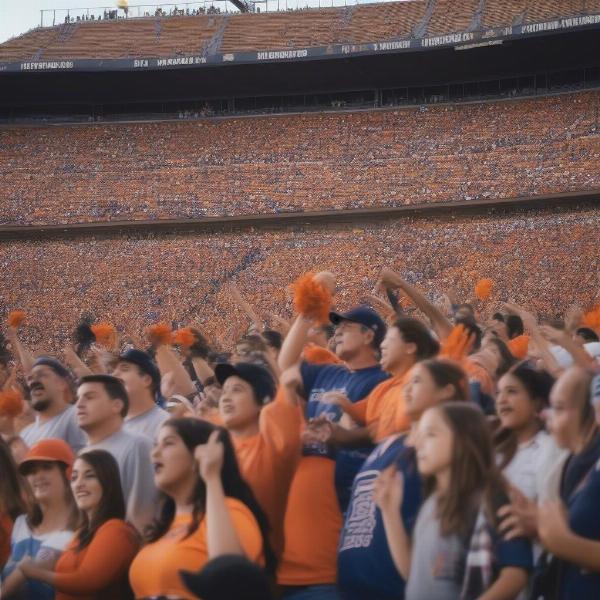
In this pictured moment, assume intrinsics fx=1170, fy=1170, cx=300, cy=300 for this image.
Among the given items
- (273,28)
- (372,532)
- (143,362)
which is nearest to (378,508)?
(372,532)

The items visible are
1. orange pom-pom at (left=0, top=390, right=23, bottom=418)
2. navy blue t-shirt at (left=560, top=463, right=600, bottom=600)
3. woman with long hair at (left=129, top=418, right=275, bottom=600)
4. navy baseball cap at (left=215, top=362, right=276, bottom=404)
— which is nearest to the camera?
navy blue t-shirt at (left=560, top=463, right=600, bottom=600)

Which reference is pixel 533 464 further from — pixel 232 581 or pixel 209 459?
pixel 232 581

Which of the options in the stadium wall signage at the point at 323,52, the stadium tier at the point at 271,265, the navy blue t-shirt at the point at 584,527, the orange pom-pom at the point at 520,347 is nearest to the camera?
the navy blue t-shirt at the point at 584,527

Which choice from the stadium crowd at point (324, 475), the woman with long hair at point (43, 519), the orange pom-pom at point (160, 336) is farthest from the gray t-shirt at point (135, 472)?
the orange pom-pom at point (160, 336)

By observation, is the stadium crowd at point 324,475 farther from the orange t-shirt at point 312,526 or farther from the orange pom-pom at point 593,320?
the orange pom-pom at point 593,320

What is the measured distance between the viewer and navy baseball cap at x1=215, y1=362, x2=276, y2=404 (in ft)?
16.9

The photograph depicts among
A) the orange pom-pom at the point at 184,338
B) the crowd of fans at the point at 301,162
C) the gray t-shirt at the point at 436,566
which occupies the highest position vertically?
the gray t-shirt at the point at 436,566

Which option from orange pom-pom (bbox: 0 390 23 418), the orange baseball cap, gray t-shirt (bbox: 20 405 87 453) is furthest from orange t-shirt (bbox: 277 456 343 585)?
orange pom-pom (bbox: 0 390 23 418)

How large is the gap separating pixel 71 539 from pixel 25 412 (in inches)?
110

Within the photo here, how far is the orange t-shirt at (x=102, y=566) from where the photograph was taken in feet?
15.3

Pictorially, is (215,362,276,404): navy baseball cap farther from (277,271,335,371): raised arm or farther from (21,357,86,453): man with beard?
(21,357,86,453): man with beard

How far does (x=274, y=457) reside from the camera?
4.95 m

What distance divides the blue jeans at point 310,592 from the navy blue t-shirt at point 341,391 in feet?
1.24

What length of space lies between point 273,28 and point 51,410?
30.4m
